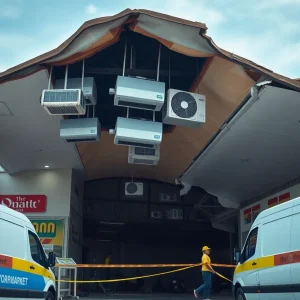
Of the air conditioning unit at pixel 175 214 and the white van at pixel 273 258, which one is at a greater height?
the air conditioning unit at pixel 175 214

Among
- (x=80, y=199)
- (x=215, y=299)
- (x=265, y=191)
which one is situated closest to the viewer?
(x=215, y=299)

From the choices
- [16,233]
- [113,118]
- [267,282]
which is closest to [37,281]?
[16,233]

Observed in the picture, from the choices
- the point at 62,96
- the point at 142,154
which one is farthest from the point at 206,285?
A: the point at 62,96

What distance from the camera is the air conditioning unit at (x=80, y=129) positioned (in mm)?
9609

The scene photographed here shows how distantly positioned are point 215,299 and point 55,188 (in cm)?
603

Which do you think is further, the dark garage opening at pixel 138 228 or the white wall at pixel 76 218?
the dark garage opening at pixel 138 228

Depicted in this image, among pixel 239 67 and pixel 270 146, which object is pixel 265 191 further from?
pixel 239 67

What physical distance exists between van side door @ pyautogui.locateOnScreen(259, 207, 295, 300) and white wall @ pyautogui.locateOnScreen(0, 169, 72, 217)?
8.44 metres

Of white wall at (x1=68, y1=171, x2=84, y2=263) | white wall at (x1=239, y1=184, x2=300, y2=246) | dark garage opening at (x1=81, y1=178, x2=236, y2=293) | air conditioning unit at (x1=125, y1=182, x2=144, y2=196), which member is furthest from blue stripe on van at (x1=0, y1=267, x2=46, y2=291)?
dark garage opening at (x1=81, y1=178, x2=236, y2=293)

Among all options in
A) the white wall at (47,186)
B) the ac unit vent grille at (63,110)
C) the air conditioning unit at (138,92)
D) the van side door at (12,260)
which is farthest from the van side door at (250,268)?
the white wall at (47,186)

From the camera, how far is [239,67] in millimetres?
8242

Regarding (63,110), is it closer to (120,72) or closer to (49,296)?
Answer: (120,72)

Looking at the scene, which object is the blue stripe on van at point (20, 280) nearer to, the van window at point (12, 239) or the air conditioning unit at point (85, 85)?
the van window at point (12, 239)

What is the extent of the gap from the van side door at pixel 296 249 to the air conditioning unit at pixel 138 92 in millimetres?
3513
